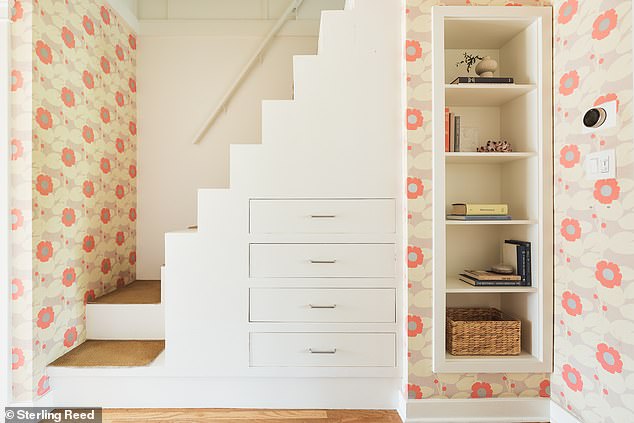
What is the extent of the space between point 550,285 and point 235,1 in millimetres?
2675

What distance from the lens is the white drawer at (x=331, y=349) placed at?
6.68ft

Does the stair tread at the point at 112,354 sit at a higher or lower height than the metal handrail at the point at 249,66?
lower

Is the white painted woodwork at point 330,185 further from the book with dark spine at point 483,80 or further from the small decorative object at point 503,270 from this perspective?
the small decorative object at point 503,270

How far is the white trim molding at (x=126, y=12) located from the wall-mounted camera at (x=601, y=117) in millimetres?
2773

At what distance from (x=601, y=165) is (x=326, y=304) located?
4.37 ft

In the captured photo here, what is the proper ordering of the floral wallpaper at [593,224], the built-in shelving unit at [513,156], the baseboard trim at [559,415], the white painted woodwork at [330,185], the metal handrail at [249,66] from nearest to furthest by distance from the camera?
the floral wallpaper at [593,224]
the baseboard trim at [559,415]
the built-in shelving unit at [513,156]
the white painted woodwork at [330,185]
the metal handrail at [249,66]

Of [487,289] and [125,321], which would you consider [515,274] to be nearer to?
[487,289]

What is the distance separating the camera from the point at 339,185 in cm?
203

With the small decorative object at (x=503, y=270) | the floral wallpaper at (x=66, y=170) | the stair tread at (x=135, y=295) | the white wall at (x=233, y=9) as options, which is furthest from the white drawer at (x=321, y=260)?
the white wall at (x=233, y=9)

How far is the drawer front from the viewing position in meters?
2.03

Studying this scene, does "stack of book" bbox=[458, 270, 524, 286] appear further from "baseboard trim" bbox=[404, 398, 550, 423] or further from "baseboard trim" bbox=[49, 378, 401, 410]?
"baseboard trim" bbox=[49, 378, 401, 410]

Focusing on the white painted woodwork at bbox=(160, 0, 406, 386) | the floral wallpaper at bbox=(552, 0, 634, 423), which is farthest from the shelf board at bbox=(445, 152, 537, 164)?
the white painted woodwork at bbox=(160, 0, 406, 386)

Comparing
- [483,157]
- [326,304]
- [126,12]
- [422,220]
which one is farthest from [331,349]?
[126,12]

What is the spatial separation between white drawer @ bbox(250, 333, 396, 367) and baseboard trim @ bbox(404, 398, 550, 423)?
246 mm
